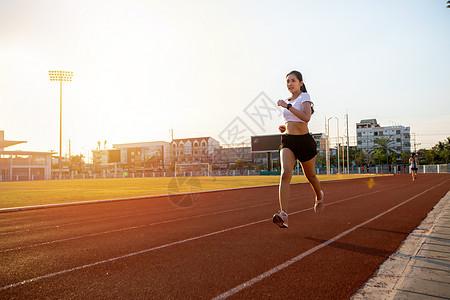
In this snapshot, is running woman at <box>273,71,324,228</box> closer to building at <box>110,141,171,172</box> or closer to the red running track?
the red running track

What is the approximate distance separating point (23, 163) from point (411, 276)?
87.7 metres

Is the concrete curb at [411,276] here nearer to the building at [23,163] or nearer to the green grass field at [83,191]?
the green grass field at [83,191]

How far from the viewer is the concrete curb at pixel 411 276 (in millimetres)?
3182

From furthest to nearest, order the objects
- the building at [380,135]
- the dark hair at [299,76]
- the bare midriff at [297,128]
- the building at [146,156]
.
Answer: the building at [380,135] → the building at [146,156] → the dark hair at [299,76] → the bare midriff at [297,128]

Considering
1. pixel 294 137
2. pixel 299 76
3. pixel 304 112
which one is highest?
pixel 299 76

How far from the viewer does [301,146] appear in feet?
16.5

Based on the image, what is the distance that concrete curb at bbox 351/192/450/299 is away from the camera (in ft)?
A: 10.4

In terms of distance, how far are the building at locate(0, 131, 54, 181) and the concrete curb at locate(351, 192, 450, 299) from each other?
75425mm

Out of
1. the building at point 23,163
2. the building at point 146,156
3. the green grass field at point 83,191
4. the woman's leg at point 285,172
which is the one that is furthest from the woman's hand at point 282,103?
the building at point 146,156

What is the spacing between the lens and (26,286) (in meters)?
3.59

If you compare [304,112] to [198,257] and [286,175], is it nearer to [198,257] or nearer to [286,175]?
[286,175]

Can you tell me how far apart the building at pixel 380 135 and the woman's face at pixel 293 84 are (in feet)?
417

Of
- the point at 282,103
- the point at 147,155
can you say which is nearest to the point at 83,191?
the point at 282,103

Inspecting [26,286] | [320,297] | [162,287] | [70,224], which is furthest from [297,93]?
[70,224]
